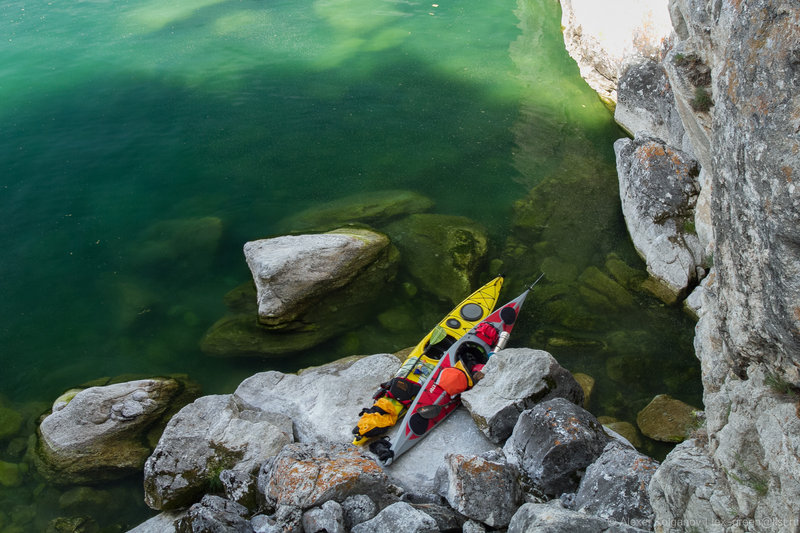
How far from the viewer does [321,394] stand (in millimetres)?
8297

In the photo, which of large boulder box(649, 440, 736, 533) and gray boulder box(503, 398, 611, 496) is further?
gray boulder box(503, 398, 611, 496)

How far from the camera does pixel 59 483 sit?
7.93 meters

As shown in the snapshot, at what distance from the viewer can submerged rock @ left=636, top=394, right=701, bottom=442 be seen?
25.2 feet

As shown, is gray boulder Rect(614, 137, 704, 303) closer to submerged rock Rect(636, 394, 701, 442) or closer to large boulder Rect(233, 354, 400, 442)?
submerged rock Rect(636, 394, 701, 442)

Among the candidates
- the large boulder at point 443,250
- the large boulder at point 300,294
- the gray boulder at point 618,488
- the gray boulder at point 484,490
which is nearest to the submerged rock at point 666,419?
the gray boulder at point 618,488

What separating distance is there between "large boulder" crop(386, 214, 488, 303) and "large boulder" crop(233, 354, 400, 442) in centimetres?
193

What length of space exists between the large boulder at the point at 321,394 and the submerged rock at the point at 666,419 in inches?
131

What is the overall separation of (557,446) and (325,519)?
2.42 meters

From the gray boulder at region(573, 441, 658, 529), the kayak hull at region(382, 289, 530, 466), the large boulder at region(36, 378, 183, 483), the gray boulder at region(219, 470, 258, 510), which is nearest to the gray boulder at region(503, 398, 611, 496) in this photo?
the gray boulder at region(573, 441, 658, 529)

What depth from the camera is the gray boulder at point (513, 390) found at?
287 inches

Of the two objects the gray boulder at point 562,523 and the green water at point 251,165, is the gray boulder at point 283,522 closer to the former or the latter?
the gray boulder at point 562,523

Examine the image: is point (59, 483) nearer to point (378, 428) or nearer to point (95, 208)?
point (378, 428)

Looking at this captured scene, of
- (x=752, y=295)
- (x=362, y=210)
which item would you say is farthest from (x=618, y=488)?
(x=362, y=210)

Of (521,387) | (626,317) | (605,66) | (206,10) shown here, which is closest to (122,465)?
(521,387)
